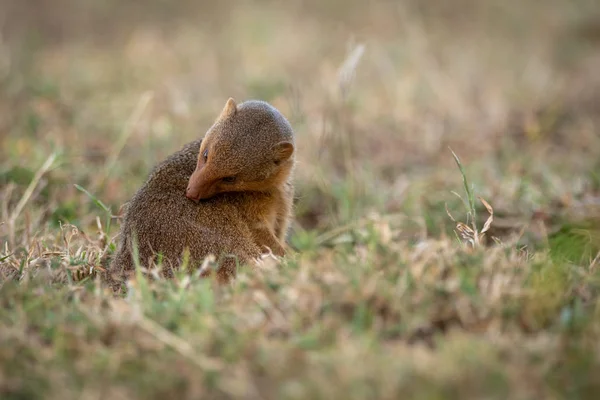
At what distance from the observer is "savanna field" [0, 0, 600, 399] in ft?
6.86

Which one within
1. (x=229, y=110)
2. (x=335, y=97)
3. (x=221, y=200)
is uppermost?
(x=229, y=110)

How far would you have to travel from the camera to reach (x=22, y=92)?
20.8 feet

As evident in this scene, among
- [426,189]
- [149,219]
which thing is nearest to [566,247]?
[426,189]

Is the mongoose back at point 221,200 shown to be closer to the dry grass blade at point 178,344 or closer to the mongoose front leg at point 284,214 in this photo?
the mongoose front leg at point 284,214

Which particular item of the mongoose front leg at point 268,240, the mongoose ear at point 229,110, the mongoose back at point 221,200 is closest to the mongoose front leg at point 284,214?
the mongoose back at point 221,200

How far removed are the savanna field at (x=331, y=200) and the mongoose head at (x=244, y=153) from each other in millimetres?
404

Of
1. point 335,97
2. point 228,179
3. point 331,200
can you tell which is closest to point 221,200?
point 228,179

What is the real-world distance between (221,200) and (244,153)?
9.6 inches

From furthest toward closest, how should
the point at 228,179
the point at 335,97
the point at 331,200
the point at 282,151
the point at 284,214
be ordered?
the point at 335,97 < the point at 331,200 < the point at 284,214 < the point at 282,151 < the point at 228,179

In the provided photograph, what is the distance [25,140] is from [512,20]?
672cm

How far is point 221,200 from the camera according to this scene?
353 centimetres

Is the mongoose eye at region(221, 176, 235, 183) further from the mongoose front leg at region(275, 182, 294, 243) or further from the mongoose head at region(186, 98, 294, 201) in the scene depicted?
the mongoose front leg at region(275, 182, 294, 243)

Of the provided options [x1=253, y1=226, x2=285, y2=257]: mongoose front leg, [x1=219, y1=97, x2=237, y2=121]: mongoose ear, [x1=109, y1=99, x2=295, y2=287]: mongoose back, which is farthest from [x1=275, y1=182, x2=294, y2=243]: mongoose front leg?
[x1=219, y1=97, x2=237, y2=121]: mongoose ear

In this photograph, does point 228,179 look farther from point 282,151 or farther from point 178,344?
point 178,344
